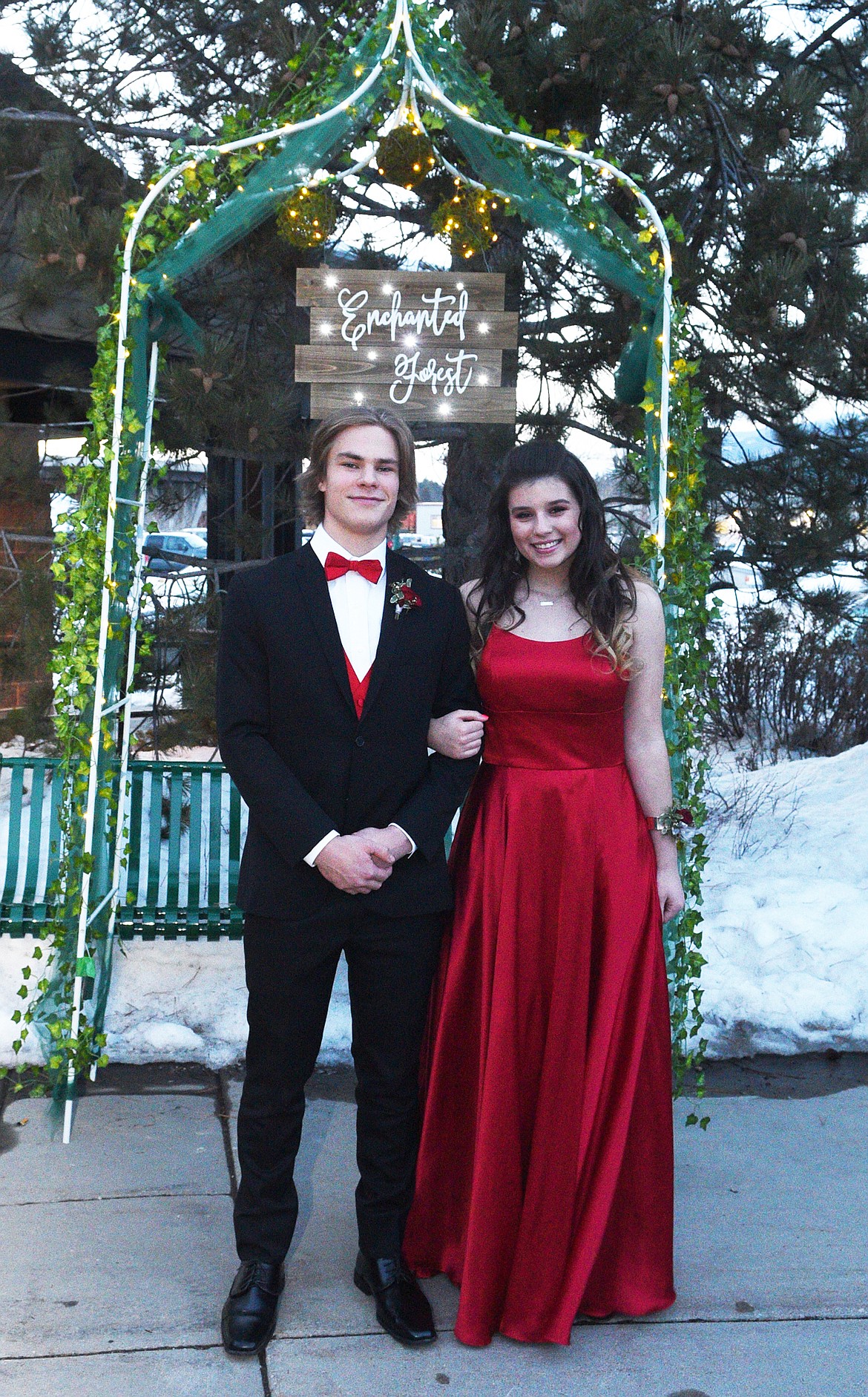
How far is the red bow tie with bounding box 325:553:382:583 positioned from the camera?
265 cm

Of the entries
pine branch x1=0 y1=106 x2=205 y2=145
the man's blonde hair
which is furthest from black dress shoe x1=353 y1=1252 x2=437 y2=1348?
pine branch x1=0 y1=106 x2=205 y2=145

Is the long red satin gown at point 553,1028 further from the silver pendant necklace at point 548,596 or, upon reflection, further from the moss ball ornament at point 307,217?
the moss ball ornament at point 307,217

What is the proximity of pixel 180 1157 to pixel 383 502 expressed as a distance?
6.70ft

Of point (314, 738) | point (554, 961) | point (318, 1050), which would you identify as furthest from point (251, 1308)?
point (314, 738)

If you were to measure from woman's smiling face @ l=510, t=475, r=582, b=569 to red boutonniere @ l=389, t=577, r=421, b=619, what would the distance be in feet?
1.03

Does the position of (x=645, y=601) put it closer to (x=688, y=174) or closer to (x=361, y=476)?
(x=361, y=476)

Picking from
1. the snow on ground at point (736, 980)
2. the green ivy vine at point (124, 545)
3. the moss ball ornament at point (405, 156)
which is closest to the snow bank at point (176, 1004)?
the snow on ground at point (736, 980)

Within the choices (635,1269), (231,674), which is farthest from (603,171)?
(635,1269)

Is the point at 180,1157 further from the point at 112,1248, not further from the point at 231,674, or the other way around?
the point at 231,674

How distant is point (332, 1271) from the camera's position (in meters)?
2.96

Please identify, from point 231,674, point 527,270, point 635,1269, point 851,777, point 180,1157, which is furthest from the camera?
point 851,777

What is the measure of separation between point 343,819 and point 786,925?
2905 millimetres

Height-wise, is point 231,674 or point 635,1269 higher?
point 231,674

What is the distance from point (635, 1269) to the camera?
9.18ft
